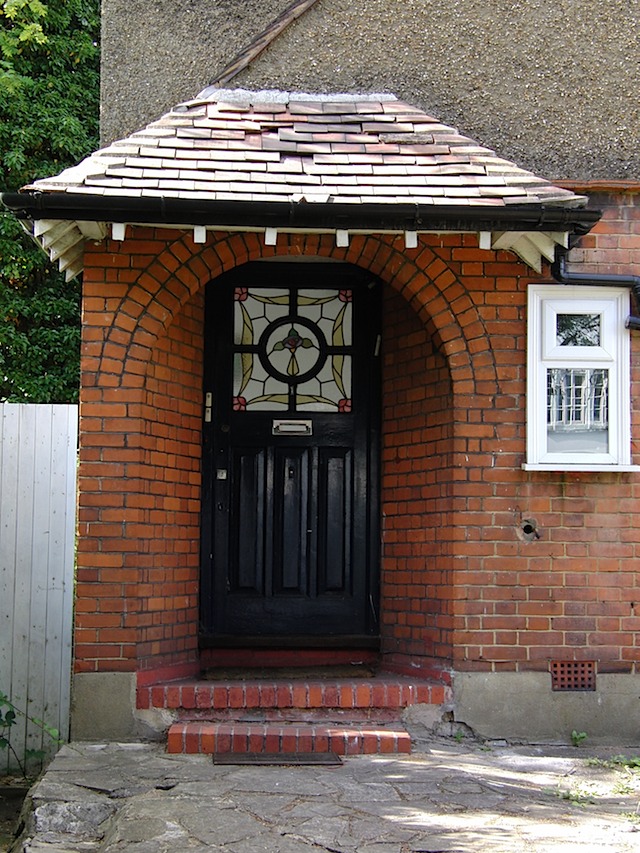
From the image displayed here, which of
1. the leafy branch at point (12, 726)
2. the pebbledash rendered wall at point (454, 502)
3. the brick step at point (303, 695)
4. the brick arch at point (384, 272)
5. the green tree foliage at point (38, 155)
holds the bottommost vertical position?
the leafy branch at point (12, 726)

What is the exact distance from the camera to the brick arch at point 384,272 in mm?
6594

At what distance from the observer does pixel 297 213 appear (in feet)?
19.5

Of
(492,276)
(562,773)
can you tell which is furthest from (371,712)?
(492,276)

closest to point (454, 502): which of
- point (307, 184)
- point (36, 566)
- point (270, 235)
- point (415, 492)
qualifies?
point (415, 492)

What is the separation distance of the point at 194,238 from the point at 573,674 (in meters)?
3.53

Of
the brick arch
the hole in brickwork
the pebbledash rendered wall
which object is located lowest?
the hole in brickwork

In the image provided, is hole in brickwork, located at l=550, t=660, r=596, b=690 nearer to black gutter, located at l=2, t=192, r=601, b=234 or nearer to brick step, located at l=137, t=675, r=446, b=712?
brick step, located at l=137, t=675, r=446, b=712

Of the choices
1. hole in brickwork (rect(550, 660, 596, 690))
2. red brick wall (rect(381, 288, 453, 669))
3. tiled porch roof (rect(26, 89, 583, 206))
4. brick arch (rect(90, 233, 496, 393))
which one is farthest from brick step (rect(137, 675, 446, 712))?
tiled porch roof (rect(26, 89, 583, 206))

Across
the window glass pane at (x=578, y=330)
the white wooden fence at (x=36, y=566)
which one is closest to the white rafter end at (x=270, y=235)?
the white wooden fence at (x=36, y=566)

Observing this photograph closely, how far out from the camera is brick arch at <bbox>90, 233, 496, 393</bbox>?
6594mm

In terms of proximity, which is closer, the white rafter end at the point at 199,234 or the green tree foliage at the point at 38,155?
the white rafter end at the point at 199,234

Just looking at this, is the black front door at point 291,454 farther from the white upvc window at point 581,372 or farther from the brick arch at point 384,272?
the white upvc window at point 581,372

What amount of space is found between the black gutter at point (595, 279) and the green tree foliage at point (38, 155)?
402 inches

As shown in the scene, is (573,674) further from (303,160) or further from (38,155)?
(38,155)
